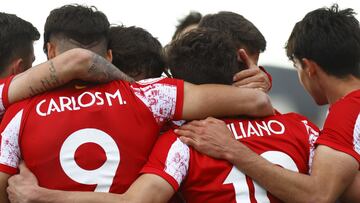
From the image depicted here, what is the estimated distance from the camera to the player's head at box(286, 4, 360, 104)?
13.4 ft

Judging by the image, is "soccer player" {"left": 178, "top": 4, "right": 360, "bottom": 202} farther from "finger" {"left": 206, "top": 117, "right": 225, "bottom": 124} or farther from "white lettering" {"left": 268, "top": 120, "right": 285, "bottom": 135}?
"white lettering" {"left": 268, "top": 120, "right": 285, "bottom": 135}

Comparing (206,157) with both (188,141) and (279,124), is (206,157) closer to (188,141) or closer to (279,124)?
(188,141)

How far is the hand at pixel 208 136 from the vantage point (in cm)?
347

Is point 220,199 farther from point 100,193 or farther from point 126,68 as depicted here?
point 126,68

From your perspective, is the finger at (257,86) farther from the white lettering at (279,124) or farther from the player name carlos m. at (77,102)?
the player name carlos m. at (77,102)

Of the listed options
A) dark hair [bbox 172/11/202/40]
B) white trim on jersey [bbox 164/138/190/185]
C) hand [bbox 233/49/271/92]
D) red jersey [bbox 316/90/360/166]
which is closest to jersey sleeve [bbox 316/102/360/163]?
red jersey [bbox 316/90/360/166]

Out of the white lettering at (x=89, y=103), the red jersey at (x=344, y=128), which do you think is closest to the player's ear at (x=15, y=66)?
the white lettering at (x=89, y=103)

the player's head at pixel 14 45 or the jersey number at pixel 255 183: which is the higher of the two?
the player's head at pixel 14 45

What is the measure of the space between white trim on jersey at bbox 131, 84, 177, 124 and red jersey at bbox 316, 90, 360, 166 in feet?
2.67

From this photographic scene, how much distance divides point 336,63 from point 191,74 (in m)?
0.98

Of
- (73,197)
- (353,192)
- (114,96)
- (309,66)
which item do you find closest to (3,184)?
(73,197)

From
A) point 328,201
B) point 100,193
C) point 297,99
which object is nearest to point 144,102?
point 100,193

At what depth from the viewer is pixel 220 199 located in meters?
3.41

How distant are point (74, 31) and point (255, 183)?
4.46 feet
